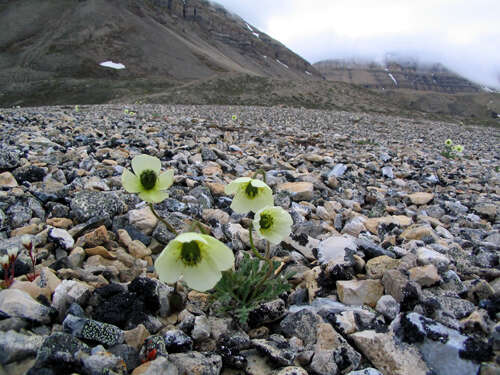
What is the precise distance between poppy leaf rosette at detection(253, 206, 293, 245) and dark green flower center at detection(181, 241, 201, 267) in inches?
16.3

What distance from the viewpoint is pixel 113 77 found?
184 feet

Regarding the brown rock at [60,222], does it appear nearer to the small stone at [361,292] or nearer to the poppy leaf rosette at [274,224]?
the poppy leaf rosette at [274,224]

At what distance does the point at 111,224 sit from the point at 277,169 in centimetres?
320

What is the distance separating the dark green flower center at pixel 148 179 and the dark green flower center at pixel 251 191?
0.60 m

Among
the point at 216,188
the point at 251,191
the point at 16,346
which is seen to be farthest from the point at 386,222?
the point at 16,346

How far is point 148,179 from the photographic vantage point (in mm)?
1961

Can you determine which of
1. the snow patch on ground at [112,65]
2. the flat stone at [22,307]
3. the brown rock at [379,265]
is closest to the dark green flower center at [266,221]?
the brown rock at [379,265]

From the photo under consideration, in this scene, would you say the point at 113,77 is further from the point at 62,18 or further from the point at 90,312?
the point at 90,312

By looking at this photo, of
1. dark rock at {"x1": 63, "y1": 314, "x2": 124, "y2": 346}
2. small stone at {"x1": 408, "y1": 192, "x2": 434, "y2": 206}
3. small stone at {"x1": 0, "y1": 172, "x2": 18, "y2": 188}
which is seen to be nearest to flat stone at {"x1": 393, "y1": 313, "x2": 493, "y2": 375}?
dark rock at {"x1": 63, "y1": 314, "x2": 124, "y2": 346}

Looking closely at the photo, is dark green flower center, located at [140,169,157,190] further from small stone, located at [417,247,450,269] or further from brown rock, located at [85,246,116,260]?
small stone, located at [417,247,450,269]

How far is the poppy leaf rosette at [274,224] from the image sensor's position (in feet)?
6.51

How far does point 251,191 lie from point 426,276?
4.34ft

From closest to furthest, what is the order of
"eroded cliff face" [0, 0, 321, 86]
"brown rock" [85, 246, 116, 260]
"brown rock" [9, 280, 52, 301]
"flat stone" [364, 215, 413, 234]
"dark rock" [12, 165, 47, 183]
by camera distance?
1. "brown rock" [9, 280, 52, 301]
2. "brown rock" [85, 246, 116, 260]
3. "flat stone" [364, 215, 413, 234]
4. "dark rock" [12, 165, 47, 183]
5. "eroded cliff face" [0, 0, 321, 86]

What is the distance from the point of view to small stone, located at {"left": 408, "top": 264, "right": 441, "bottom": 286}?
2277mm
